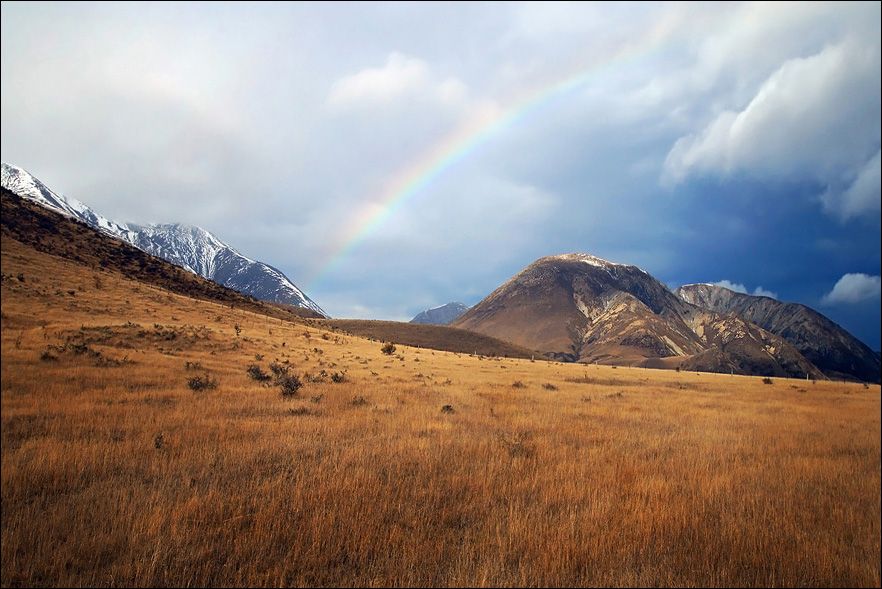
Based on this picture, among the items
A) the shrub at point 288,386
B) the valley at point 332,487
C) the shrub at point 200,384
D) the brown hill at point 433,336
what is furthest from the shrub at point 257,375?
the brown hill at point 433,336

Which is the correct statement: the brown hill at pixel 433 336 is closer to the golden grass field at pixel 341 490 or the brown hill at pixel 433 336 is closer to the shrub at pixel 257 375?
the shrub at pixel 257 375

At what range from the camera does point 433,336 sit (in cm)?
14675

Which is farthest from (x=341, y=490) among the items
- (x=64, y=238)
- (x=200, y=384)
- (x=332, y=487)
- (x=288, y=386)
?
(x=288, y=386)

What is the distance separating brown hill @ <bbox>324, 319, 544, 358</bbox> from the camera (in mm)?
137125

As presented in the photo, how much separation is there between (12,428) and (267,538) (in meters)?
5.71

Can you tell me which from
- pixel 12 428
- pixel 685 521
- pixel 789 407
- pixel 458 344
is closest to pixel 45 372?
pixel 12 428

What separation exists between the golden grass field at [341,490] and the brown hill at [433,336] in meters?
124

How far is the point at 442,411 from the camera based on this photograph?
1409 centimetres

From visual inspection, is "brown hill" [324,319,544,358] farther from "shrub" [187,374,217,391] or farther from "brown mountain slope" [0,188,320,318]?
"brown mountain slope" [0,188,320,318]

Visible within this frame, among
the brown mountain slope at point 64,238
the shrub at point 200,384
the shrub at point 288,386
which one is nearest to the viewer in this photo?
the brown mountain slope at point 64,238

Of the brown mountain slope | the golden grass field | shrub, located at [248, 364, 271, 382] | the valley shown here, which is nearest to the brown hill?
shrub, located at [248, 364, 271, 382]

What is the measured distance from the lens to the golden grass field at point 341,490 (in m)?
4.46

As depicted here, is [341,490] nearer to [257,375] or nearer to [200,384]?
[200,384]

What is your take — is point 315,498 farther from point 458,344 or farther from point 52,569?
point 458,344
